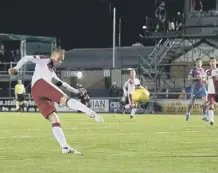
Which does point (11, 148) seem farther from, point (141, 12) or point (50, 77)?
point (141, 12)

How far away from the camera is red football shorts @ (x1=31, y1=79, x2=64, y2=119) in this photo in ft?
48.8

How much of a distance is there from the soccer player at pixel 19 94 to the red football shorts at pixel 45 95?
1294 inches

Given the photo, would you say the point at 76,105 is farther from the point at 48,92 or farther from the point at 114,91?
the point at 114,91

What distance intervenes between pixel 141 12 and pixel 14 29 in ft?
37.8

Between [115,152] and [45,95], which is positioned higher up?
[45,95]

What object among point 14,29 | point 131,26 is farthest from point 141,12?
point 14,29

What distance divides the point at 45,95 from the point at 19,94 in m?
33.5

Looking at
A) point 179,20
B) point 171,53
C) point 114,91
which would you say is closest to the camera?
point 114,91

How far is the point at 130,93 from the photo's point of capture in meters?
34.8

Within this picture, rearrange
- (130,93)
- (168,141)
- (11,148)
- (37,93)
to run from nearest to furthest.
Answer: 1. (37,93)
2. (11,148)
3. (168,141)
4. (130,93)

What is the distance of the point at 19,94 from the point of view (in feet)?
158

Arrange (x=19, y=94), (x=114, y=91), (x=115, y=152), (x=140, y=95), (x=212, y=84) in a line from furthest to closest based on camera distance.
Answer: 1. (x=114, y=91)
2. (x=19, y=94)
3. (x=140, y=95)
4. (x=212, y=84)
5. (x=115, y=152)

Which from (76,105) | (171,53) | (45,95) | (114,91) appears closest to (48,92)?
(45,95)

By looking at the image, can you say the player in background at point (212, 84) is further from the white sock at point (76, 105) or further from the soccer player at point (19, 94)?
the soccer player at point (19, 94)
